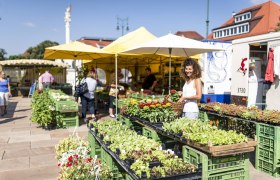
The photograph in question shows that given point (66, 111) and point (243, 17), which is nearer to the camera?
point (66, 111)

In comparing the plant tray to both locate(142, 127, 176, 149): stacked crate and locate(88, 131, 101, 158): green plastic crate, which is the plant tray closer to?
locate(142, 127, 176, 149): stacked crate

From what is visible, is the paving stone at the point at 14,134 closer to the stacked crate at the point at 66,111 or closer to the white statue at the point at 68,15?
the stacked crate at the point at 66,111

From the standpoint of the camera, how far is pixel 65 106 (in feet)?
26.5

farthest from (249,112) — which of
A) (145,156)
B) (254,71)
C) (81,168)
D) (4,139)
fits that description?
(4,139)

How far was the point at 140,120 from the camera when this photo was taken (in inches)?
211

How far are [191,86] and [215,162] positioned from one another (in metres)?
1.94

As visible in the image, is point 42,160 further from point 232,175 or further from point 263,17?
point 263,17

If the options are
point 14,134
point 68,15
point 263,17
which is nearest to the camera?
point 14,134

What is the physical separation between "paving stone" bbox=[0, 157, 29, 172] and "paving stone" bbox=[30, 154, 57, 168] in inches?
4.3

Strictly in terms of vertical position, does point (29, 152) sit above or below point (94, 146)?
below

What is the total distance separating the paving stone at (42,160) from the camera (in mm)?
5230

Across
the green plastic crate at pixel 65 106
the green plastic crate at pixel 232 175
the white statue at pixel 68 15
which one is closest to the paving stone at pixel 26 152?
the green plastic crate at pixel 65 106

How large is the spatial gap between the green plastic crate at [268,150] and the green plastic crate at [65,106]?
5346 mm

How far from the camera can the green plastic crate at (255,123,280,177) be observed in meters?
4.44
